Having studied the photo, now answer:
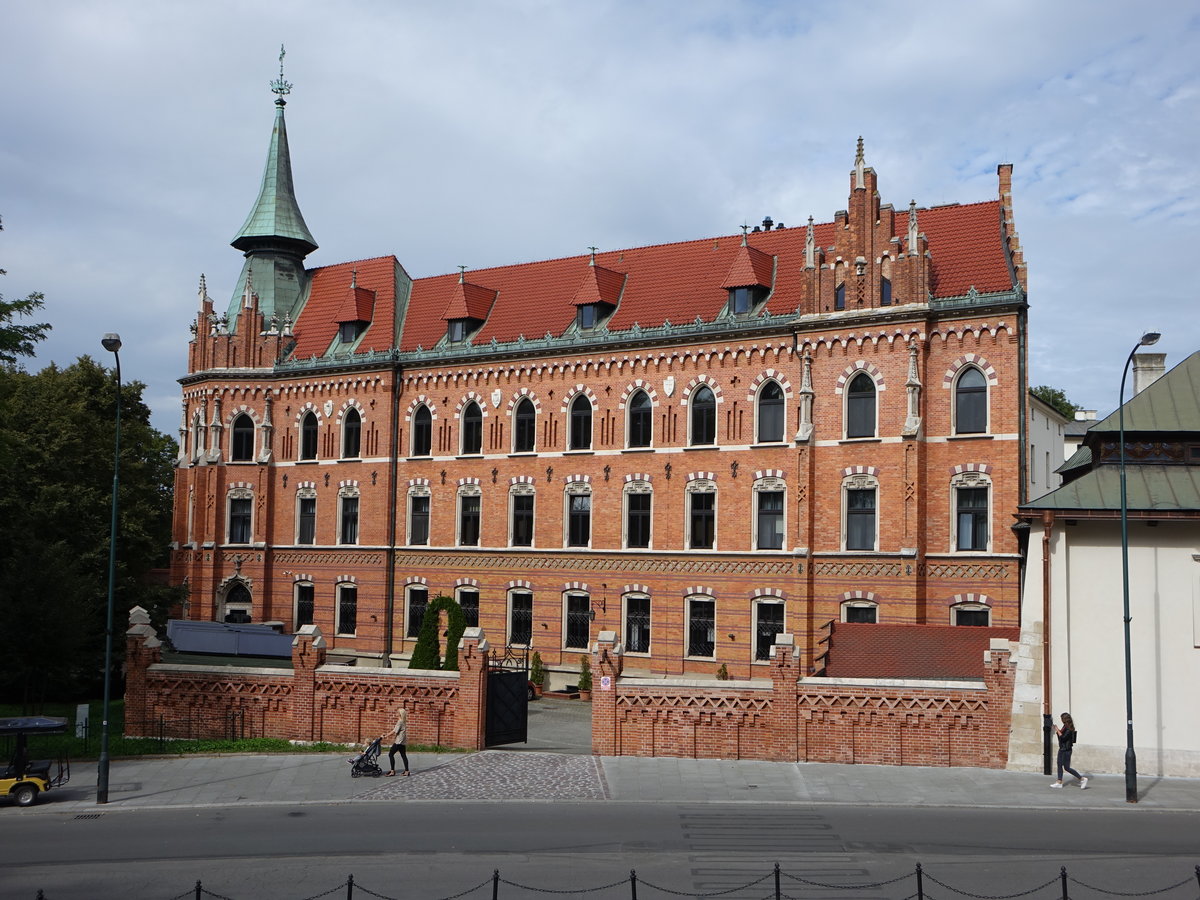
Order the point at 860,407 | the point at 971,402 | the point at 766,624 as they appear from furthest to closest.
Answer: the point at 766,624 < the point at 860,407 < the point at 971,402

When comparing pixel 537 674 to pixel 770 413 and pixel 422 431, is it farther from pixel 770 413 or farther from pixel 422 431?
pixel 770 413

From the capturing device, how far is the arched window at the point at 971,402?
34750 millimetres

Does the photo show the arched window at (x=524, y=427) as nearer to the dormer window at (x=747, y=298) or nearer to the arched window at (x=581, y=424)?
the arched window at (x=581, y=424)

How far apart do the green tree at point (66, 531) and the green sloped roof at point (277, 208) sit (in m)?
8.55

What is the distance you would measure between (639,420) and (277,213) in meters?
20.1

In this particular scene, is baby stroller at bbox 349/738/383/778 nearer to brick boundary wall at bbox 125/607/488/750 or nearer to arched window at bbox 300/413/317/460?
brick boundary wall at bbox 125/607/488/750

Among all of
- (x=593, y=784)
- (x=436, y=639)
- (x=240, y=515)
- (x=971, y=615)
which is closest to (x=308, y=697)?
(x=593, y=784)

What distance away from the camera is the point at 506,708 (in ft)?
94.7

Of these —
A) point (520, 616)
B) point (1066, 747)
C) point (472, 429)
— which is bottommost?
point (1066, 747)

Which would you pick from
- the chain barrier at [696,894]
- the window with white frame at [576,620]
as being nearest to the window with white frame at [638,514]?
the window with white frame at [576,620]

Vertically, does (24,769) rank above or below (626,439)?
Result: below

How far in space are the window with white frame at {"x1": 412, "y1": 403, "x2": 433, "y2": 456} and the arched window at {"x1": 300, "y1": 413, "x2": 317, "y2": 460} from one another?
4904 mm

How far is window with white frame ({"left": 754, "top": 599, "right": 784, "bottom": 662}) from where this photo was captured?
37.5 meters

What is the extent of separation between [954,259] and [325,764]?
2414cm
